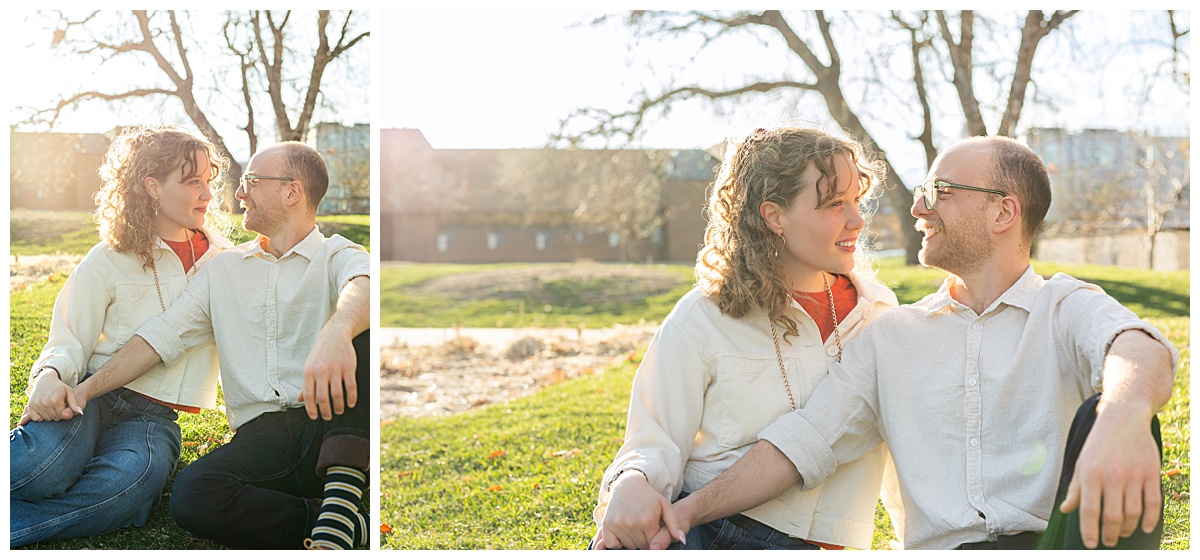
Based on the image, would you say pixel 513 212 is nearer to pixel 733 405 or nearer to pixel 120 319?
pixel 120 319

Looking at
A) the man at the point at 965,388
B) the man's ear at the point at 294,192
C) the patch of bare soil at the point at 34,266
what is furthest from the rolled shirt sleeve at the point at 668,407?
the patch of bare soil at the point at 34,266

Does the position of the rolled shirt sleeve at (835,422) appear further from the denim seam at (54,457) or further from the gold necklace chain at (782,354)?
the denim seam at (54,457)

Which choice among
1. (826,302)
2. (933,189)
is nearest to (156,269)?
(826,302)

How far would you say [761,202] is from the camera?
2.53 meters

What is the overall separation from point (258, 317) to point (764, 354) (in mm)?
1402

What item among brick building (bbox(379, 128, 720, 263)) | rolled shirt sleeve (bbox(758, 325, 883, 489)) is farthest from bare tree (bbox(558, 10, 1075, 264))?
rolled shirt sleeve (bbox(758, 325, 883, 489))

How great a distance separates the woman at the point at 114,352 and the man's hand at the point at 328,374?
1.02 ft

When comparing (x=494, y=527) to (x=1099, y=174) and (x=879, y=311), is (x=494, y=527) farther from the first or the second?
(x=1099, y=174)

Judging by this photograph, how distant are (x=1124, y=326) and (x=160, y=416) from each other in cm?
247

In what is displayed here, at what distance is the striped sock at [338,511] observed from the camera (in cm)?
263

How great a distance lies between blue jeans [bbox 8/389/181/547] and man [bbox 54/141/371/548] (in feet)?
0.27

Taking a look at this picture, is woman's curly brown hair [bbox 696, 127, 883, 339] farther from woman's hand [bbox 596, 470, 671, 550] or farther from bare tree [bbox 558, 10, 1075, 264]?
bare tree [bbox 558, 10, 1075, 264]

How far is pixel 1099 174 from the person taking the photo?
11.5 meters
